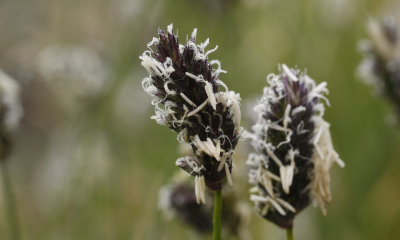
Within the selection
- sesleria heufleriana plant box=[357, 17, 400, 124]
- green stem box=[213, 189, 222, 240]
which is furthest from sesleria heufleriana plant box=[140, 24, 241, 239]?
sesleria heufleriana plant box=[357, 17, 400, 124]

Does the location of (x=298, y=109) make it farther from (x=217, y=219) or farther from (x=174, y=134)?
(x=174, y=134)

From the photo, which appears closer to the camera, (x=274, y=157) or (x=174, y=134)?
(x=274, y=157)

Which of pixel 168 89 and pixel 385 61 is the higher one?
pixel 385 61

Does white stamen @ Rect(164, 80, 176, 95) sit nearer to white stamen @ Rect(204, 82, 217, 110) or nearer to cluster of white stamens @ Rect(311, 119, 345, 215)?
white stamen @ Rect(204, 82, 217, 110)

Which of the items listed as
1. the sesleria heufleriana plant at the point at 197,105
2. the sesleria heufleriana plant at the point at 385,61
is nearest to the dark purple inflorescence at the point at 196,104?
the sesleria heufleriana plant at the point at 197,105

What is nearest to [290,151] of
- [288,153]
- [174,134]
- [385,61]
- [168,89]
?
[288,153]

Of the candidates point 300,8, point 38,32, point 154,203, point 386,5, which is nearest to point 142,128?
point 154,203

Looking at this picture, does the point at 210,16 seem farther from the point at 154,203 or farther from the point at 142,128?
the point at 154,203
